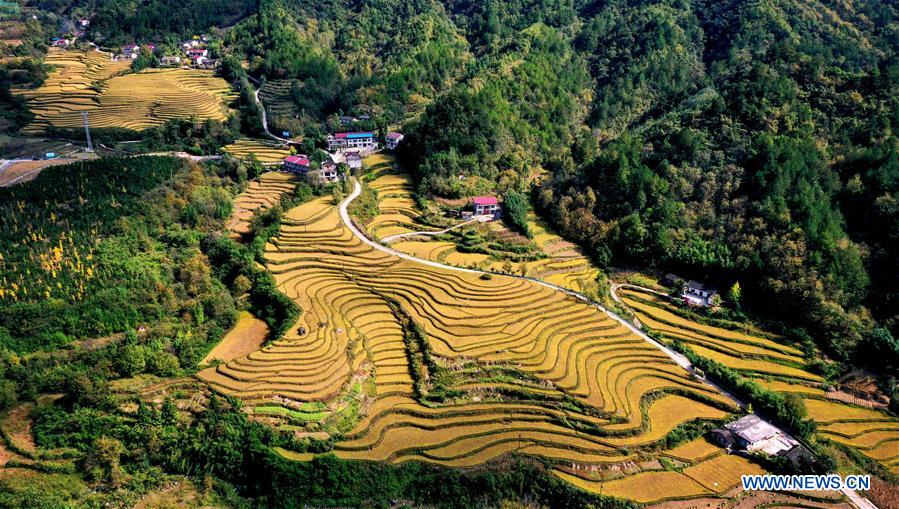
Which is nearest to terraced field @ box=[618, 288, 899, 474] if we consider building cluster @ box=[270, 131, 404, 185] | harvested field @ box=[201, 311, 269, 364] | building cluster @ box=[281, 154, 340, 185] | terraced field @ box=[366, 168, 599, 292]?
terraced field @ box=[366, 168, 599, 292]

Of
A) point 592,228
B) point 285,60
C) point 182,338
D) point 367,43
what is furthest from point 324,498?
point 367,43

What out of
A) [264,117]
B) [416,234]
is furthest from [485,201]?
[264,117]

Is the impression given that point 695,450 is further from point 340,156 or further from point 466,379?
point 340,156

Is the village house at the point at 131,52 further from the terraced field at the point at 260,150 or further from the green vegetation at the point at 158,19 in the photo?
the terraced field at the point at 260,150

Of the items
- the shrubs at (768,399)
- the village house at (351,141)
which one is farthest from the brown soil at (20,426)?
the village house at (351,141)

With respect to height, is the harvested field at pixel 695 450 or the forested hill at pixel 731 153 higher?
the forested hill at pixel 731 153

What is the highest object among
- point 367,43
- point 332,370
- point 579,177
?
point 367,43

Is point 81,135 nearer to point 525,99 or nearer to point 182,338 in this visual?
point 182,338
